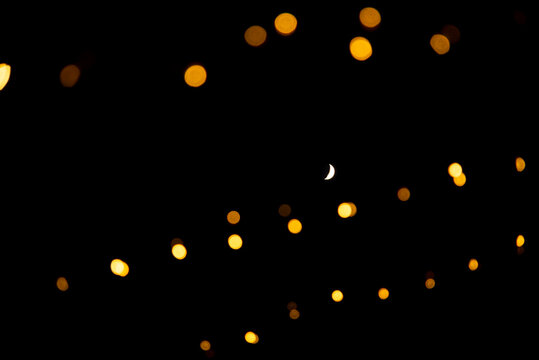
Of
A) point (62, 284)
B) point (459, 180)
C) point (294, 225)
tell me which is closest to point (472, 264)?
point (459, 180)

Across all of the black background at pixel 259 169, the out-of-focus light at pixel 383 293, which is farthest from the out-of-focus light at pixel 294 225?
the out-of-focus light at pixel 383 293

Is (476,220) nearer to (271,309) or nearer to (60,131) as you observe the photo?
(271,309)

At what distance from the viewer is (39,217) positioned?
0.46 metres

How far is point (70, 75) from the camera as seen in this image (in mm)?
388

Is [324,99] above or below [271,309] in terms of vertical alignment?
above

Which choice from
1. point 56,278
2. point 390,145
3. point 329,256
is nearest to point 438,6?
point 390,145

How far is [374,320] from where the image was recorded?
460mm

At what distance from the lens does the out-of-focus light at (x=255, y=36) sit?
0.37 m

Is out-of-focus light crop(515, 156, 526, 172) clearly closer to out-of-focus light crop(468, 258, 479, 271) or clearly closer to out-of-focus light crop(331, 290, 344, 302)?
out-of-focus light crop(468, 258, 479, 271)

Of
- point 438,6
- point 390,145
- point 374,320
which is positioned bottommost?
point 374,320

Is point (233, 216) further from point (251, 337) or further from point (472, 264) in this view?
point (472, 264)

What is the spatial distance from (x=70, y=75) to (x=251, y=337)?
30 centimetres

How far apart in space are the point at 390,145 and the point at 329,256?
0.12 meters

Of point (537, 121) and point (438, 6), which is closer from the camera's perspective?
point (438, 6)
